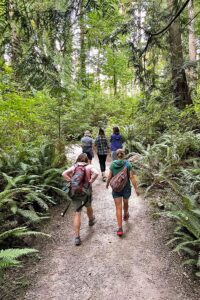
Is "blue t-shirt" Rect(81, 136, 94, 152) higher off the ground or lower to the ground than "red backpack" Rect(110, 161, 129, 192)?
higher

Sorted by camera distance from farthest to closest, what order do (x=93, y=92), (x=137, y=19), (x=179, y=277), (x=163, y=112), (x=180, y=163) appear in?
(x=93, y=92) → (x=163, y=112) → (x=180, y=163) → (x=137, y=19) → (x=179, y=277)

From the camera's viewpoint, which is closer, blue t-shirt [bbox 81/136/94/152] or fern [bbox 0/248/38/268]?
fern [bbox 0/248/38/268]

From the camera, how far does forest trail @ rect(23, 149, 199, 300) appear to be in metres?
3.51

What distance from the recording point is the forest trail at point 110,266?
138 inches

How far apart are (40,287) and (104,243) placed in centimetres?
149

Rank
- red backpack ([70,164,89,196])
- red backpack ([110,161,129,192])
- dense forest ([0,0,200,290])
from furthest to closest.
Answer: red backpack ([110,161,129,192])
red backpack ([70,164,89,196])
dense forest ([0,0,200,290])

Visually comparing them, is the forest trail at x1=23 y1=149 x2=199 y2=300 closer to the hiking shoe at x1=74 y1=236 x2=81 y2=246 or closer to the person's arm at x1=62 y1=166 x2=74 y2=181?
the hiking shoe at x1=74 y1=236 x2=81 y2=246

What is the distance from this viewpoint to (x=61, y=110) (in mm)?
8406

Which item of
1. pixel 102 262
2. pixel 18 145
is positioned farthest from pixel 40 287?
pixel 18 145

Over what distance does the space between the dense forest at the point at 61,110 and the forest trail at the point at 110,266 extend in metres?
0.40

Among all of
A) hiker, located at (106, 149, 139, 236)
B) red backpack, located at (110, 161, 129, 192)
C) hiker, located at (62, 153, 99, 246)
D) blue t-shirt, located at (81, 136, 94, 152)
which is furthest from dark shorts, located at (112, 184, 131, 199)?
blue t-shirt, located at (81, 136, 94, 152)

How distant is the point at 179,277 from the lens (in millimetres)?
3787

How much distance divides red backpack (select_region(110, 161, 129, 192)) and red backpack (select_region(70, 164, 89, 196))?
0.59m

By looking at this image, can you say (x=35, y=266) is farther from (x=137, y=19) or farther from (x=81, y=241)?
(x=137, y=19)
